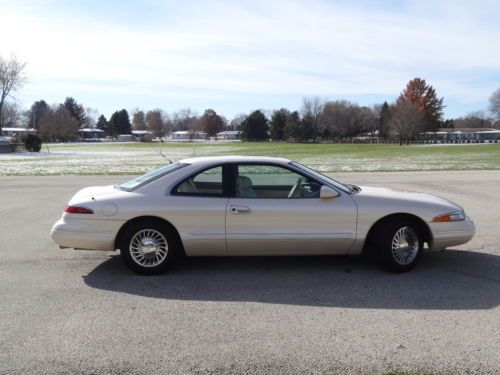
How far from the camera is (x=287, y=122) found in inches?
4692

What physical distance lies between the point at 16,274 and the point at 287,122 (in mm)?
114914

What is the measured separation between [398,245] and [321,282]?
1081 mm

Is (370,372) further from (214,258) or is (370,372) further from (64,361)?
(214,258)

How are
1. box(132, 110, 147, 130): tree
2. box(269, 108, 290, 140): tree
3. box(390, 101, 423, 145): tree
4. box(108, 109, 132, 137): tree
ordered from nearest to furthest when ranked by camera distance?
box(390, 101, 423, 145): tree < box(269, 108, 290, 140): tree < box(108, 109, 132, 137): tree < box(132, 110, 147, 130): tree

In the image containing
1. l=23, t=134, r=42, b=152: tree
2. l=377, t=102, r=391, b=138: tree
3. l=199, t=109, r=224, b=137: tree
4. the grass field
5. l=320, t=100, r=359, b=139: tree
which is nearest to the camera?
the grass field

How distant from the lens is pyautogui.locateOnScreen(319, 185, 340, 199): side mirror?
231 inches

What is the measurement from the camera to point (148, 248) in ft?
19.5

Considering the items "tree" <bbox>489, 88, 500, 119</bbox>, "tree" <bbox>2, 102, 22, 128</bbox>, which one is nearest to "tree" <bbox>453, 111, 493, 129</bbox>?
"tree" <bbox>489, 88, 500, 119</bbox>

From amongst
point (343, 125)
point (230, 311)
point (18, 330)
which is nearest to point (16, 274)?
point (18, 330)

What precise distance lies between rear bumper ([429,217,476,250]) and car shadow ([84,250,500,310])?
0.36 metres

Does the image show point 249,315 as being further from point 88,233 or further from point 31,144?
point 31,144

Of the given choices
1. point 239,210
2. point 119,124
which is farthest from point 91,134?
point 239,210

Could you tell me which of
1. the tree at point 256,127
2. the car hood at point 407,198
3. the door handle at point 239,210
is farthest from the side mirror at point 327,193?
the tree at point 256,127

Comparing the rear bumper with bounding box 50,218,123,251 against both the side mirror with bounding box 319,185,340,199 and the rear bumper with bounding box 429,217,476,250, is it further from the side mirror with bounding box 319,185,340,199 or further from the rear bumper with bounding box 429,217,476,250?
the rear bumper with bounding box 429,217,476,250
